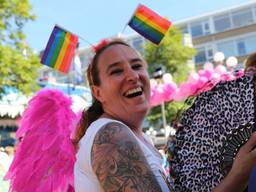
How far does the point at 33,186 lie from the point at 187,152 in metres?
1.54

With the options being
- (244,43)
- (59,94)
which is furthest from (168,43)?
(59,94)

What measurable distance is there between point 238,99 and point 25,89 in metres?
8.40

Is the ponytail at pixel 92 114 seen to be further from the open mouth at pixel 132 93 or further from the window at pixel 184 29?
the window at pixel 184 29

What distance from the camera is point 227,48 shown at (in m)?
31.4

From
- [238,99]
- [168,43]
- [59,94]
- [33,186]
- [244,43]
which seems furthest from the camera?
[244,43]

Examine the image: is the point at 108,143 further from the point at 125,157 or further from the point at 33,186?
the point at 33,186

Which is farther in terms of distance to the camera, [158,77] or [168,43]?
[168,43]

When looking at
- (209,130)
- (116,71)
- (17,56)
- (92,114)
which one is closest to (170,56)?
(17,56)

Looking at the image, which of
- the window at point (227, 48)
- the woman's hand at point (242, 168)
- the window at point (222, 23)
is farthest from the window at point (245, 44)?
the woman's hand at point (242, 168)

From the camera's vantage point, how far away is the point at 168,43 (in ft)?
64.5

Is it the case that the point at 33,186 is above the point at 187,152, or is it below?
below

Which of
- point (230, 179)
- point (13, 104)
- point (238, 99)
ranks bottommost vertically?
point (13, 104)

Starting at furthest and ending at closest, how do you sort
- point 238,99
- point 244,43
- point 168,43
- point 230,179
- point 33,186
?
point 244,43 < point 168,43 < point 33,186 < point 238,99 < point 230,179

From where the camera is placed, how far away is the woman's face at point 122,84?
1249 millimetres
